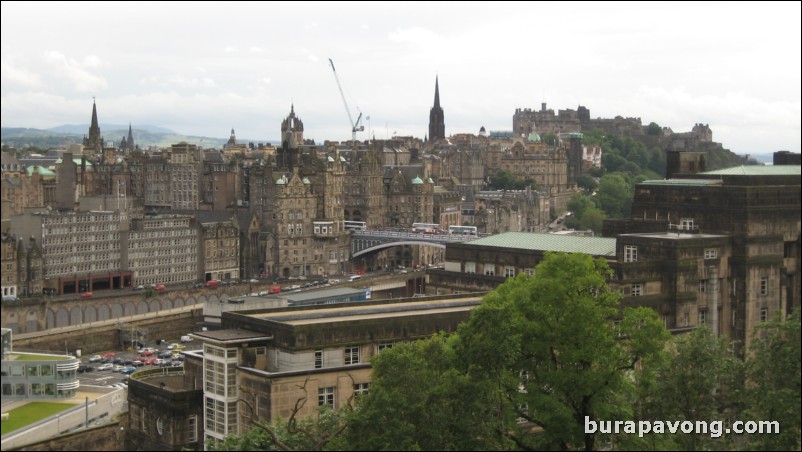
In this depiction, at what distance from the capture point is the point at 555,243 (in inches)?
2741

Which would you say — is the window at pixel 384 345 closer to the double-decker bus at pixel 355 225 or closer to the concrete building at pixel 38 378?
the concrete building at pixel 38 378

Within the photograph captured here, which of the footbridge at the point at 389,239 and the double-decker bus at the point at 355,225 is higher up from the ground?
the double-decker bus at the point at 355,225

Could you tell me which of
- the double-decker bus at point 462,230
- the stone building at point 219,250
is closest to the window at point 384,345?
the stone building at point 219,250

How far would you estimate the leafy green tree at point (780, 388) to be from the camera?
35.3m

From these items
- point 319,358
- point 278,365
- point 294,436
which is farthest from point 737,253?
point 294,436

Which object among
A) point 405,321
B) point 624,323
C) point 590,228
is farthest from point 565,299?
point 590,228

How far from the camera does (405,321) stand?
52844 mm

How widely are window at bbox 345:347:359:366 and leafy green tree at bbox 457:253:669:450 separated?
10.6m

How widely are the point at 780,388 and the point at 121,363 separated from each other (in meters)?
62.5

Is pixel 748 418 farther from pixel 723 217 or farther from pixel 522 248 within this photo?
pixel 522 248

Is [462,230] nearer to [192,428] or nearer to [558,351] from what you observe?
[192,428]

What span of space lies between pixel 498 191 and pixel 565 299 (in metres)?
152

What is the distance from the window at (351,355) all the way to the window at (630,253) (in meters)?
18.6

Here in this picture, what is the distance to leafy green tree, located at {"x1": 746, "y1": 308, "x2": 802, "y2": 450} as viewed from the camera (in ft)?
116
